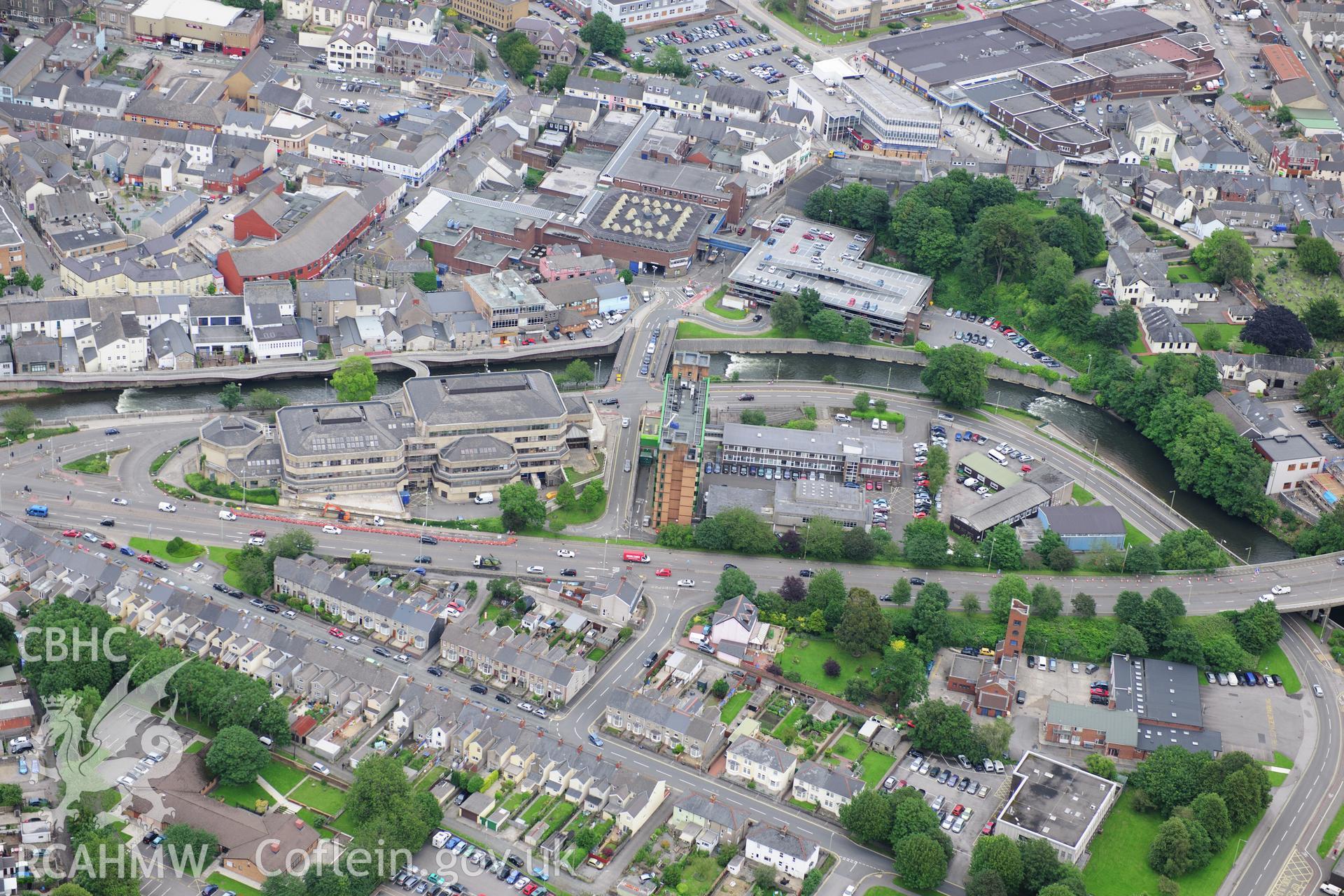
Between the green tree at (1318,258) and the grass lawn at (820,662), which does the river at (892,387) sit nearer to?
the green tree at (1318,258)

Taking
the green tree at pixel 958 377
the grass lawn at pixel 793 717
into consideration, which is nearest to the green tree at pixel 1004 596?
the grass lawn at pixel 793 717

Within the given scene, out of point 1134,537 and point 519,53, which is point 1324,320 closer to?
point 1134,537

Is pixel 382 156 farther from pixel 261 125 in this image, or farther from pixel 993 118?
pixel 993 118

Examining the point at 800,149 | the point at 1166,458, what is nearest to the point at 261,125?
the point at 800,149

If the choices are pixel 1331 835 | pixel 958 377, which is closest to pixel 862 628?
pixel 1331 835

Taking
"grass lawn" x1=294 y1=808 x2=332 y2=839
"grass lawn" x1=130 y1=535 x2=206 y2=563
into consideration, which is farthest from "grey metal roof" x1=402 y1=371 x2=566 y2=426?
"grass lawn" x1=294 y1=808 x2=332 y2=839

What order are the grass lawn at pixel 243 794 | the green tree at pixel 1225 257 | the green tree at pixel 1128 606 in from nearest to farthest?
the grass lawn at pixel 243 794 → the green tree at pixel 1128 606 → the green tree at pixel 1225 257
